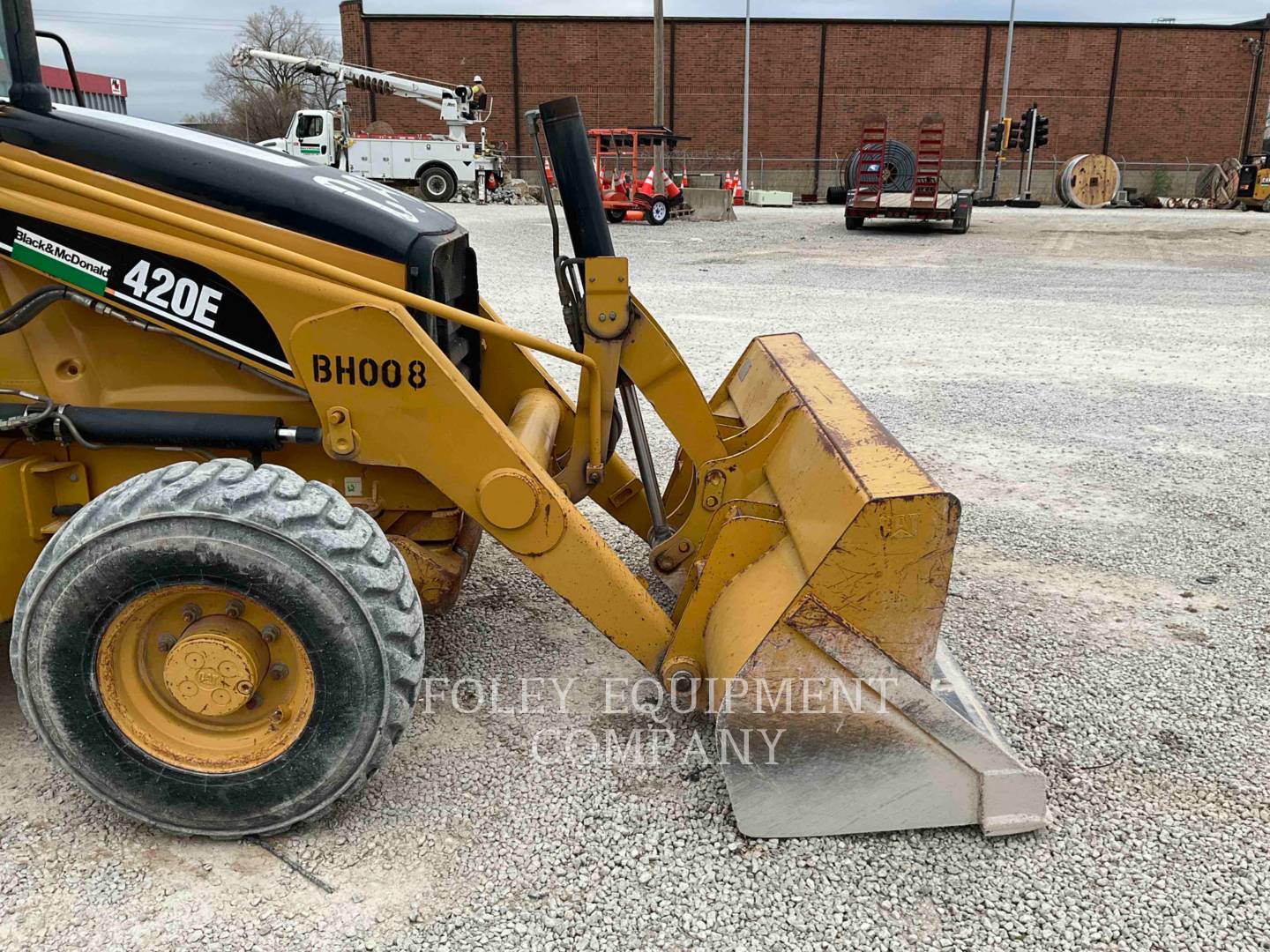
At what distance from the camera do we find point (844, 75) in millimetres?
41500

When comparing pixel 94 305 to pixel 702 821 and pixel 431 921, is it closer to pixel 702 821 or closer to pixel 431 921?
pixel 431 921

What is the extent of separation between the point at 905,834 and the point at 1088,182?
3379 cm

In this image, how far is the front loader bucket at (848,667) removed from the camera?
98.4 inches

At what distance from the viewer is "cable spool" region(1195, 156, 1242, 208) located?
106ft

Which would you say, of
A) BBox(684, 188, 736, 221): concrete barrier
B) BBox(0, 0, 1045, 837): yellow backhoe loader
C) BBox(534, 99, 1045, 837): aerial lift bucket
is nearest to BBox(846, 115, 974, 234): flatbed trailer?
BBox(684, 188, 736, 221): concrete barrier

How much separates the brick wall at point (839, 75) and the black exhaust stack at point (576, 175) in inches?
1588

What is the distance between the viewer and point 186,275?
109 inches

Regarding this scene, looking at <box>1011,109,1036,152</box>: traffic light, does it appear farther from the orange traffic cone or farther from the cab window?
the cab window

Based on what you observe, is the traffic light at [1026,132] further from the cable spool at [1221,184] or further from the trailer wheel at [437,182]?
the trailer wheel at [437,182]

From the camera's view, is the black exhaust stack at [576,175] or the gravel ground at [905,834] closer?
the gravel ground at [905,834]

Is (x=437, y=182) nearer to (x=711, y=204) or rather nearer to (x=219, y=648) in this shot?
(x=711, y=204)

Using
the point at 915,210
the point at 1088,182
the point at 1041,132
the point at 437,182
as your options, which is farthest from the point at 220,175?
the point at 1041,132

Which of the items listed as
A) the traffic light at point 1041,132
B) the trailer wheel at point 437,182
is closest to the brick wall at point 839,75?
the traffic light at point 1041,132

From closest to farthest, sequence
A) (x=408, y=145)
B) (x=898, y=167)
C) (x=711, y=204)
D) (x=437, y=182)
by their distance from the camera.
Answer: (x=711, y=204) < (x=898, y=167) < (x=408, y=145) < (x=437, y=182)
